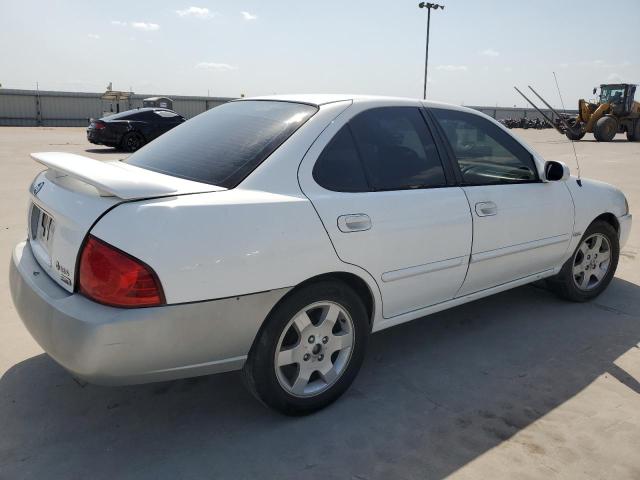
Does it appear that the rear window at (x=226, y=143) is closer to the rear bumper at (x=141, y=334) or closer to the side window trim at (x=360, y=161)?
the side window trim at (x=360, y=161)

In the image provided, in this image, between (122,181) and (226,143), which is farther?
(226,143)

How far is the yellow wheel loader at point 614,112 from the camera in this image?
25438 millimetres

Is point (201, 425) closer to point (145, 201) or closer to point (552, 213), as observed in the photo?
point (145, 201)

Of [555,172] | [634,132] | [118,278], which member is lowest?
[118,278]

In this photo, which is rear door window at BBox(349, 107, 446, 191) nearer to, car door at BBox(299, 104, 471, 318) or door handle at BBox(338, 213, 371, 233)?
car door at BBox(299, 104, 471, 318)

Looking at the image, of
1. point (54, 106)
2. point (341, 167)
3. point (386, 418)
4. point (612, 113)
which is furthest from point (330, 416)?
point (54, 106)

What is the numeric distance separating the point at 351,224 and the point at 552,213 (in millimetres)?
1863

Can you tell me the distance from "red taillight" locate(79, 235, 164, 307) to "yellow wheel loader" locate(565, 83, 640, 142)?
26703 mm

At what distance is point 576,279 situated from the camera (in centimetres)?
429

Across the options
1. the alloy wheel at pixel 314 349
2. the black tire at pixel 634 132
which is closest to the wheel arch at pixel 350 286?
the alloy wheel at pixel 314 349

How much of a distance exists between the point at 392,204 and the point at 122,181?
1.32 meters

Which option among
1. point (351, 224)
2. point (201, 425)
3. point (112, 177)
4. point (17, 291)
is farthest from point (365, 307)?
point (17, 291)

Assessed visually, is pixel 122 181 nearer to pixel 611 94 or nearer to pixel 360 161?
pixel 360 161

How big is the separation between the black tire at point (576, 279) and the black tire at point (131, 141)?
13625mm
